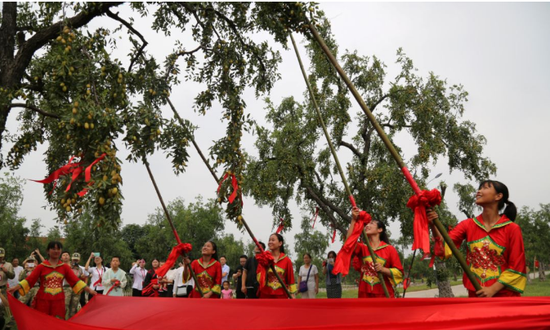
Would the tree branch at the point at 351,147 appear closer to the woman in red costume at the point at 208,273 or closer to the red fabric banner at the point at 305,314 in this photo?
the woman in red costume at the point at 208,273

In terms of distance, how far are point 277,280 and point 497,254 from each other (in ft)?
10.9

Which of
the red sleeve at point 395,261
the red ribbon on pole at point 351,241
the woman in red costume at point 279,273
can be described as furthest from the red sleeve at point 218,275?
the red sleeve at point 395,261

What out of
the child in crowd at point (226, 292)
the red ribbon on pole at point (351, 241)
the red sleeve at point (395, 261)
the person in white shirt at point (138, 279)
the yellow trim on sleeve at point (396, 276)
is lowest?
the child in crowd at point (226, 292)

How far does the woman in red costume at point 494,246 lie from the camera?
3.07 m

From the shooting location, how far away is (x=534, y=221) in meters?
35.2

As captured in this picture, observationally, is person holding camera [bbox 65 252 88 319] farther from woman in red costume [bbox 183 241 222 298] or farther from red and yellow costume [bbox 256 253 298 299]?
red and yellow costume [bbox 256 253 298 299]

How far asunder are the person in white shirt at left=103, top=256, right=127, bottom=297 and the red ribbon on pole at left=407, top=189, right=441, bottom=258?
7700 mm

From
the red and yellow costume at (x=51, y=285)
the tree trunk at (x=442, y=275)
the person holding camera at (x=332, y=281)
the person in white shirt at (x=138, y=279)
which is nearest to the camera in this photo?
the red and yellow costume at (x=51, y=285)

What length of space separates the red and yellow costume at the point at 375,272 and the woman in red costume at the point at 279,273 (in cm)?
136

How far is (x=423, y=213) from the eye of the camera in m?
3.12

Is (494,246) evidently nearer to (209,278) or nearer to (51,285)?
(209,278)

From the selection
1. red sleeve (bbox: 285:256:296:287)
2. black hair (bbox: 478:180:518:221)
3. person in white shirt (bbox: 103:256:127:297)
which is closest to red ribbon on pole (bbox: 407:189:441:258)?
black hair (bbox: 478:180:518:221)

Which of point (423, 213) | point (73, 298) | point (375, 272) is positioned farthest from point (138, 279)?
point (423, 213)

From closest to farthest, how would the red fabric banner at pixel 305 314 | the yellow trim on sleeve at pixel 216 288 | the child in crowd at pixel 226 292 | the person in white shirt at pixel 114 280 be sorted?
the red fabric banner at pixel 305 314
the yellow trim on sleeve at pixel 216 288
the person in white shirt at pixel 114 280
the child in crowd at pixel 226 292
